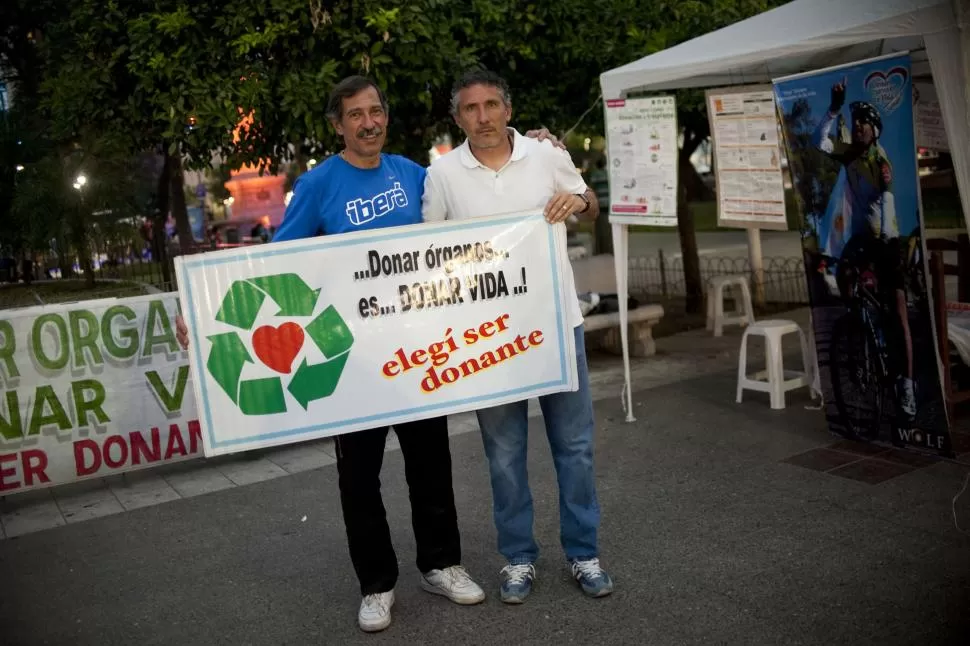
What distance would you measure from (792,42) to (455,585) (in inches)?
138

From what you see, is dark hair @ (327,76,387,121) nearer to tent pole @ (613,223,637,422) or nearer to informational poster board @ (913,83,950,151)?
tent pole @ (613,223,637,422)

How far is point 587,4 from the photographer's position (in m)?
9.35

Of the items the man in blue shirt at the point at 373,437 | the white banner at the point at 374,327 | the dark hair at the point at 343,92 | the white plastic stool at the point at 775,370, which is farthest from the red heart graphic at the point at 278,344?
the white plastic stool at the point at 775,370

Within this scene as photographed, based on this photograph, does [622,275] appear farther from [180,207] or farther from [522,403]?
[180,207]

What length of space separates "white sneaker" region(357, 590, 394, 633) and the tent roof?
11.3ft

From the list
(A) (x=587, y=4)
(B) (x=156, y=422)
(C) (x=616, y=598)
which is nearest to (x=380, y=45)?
(A) (x=587, y=4)

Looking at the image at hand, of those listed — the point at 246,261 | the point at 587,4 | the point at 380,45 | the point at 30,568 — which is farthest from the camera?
the point at 587,4

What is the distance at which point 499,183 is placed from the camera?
161 inches

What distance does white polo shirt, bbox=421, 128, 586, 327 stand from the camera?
4.05 metres

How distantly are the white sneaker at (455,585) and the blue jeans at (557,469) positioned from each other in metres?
0.20

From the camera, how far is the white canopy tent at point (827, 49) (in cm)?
425

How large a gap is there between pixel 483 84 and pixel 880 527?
2.84 m

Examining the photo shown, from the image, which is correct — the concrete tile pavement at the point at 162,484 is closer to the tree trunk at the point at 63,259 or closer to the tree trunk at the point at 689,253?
the tree trunk at the point at 63,259

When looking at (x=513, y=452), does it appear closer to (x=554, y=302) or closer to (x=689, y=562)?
(x=554, y=302)
